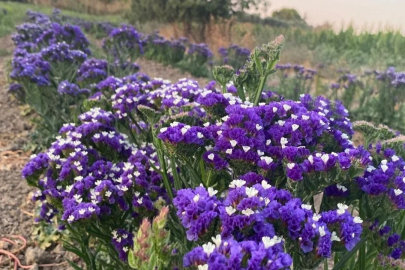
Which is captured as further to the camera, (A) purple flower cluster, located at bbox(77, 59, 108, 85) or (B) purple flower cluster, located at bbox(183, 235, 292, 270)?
(A) purple flower cluster, located at bbox(77, 59, 108, 85)

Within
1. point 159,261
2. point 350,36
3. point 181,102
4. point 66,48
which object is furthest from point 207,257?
point 350,36

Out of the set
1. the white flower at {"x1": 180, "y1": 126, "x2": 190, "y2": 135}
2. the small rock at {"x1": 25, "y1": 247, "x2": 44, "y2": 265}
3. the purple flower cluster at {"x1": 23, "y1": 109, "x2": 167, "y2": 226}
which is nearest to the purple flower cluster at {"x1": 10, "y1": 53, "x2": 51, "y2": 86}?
the small rock at {"x1": 25, "y1": 247, "x2": 44, "y2": 265}

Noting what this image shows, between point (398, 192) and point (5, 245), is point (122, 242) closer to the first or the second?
point (398, 192)

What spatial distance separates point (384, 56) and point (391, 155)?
10.2 meters

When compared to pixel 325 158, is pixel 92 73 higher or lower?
lower

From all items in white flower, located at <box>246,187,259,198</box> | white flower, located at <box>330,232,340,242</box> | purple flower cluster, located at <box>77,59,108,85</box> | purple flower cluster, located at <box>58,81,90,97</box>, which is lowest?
purple flower cluster, located at <box>58,81,90,97</box>

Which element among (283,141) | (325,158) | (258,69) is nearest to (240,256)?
(325,158)

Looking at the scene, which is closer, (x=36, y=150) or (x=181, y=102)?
(x=181, y=102)

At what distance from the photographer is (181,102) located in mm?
2604

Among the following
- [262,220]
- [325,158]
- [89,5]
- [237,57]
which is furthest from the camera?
[89,5]

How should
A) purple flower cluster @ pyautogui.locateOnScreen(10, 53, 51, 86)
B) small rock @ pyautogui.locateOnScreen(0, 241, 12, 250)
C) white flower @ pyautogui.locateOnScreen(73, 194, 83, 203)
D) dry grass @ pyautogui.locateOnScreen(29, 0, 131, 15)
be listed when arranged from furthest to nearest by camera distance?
dry grass @ pyautogui.locateOnScreen(29, 0, 131, 15) < purple flower cluster @ pyautogui.locateOnScreen(10, 53, 51, 86) < small rock @ pyautogui.locateOnScreen(0, 241, 12, 250) < white flower @ pyautogui.locateOnScreen(73, 194, 83, 203)

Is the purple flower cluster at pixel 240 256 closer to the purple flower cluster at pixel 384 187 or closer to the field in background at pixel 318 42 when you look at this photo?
the purple flower cluster at pixel 384 187

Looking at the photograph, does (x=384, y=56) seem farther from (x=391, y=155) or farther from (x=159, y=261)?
(x=159, y=261)

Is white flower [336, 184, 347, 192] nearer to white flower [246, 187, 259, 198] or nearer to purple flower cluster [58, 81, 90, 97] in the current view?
white flower [246, 187, 259, 198]
